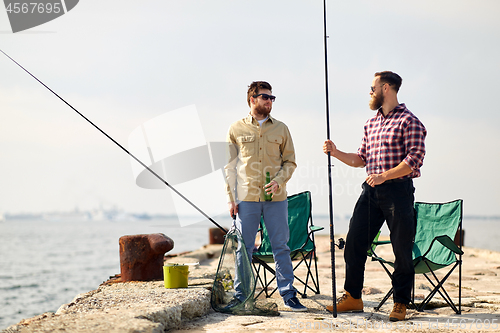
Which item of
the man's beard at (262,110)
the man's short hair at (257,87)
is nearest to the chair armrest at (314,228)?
the man's beard at (262,110)

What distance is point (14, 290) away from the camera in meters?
16.2

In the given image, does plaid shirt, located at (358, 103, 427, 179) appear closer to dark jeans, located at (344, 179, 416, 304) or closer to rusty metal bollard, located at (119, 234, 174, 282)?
dark jeans, located at (344, 179, 416, 304)

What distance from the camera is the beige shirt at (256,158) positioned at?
356cm

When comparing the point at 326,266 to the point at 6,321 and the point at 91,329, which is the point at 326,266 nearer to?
the point at 91,329

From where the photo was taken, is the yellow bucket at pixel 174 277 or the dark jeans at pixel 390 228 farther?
the yellow bucket at pixel 174 277

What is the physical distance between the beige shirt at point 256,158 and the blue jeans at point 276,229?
67 millimetres

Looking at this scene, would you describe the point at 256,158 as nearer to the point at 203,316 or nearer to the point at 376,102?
the point at 376,102

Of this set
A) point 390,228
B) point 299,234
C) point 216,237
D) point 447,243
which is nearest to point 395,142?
point 390,228

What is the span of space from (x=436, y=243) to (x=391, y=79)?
4.59ft

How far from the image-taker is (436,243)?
12.4 feet

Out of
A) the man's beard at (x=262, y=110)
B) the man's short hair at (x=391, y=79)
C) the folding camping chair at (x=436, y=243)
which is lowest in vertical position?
the folding camping chair at (x=436, y=243)

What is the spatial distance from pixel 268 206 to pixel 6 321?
10188mm

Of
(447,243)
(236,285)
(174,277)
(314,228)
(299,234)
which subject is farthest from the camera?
→ (299,234)

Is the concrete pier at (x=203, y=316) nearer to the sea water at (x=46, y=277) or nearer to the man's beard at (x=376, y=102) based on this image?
the man's beard at (x=376, y=102)
